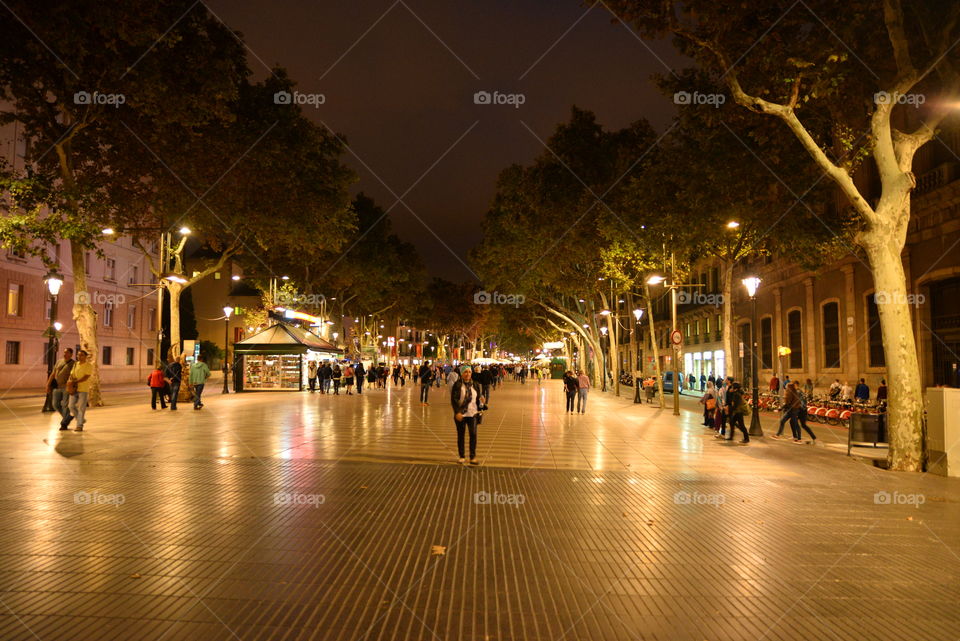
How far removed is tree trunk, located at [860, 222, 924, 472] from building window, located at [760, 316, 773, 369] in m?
24.6

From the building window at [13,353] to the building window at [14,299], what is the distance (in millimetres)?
1686

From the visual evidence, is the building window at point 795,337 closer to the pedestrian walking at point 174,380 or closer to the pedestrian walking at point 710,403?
the pedestrian walking at point 710,403

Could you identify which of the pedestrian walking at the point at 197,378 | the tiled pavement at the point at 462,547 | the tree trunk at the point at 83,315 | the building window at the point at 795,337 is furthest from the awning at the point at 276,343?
the building window at the point at 795,337

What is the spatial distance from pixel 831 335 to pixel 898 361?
1858 cm

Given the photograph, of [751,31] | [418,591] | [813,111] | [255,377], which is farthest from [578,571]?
[255,377]

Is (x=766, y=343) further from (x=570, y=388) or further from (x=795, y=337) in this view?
(x=570, y=388)

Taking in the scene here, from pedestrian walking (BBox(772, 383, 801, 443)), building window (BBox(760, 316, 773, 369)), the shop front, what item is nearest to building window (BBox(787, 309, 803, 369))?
building window (BBox(760, 316, 773, 369))

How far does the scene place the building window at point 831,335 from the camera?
28212mm

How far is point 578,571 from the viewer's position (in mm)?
5695

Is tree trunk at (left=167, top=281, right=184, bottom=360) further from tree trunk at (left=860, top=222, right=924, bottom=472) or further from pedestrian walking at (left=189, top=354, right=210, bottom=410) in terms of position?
tree trunk at (left=860, top=222, right=924, bottom=472)

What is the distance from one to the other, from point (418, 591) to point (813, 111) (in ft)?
45.7

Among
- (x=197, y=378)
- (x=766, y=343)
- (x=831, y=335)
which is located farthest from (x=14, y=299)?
(x=831, y=335)

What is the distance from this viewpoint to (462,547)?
639cm

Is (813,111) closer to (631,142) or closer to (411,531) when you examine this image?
(411,531)
